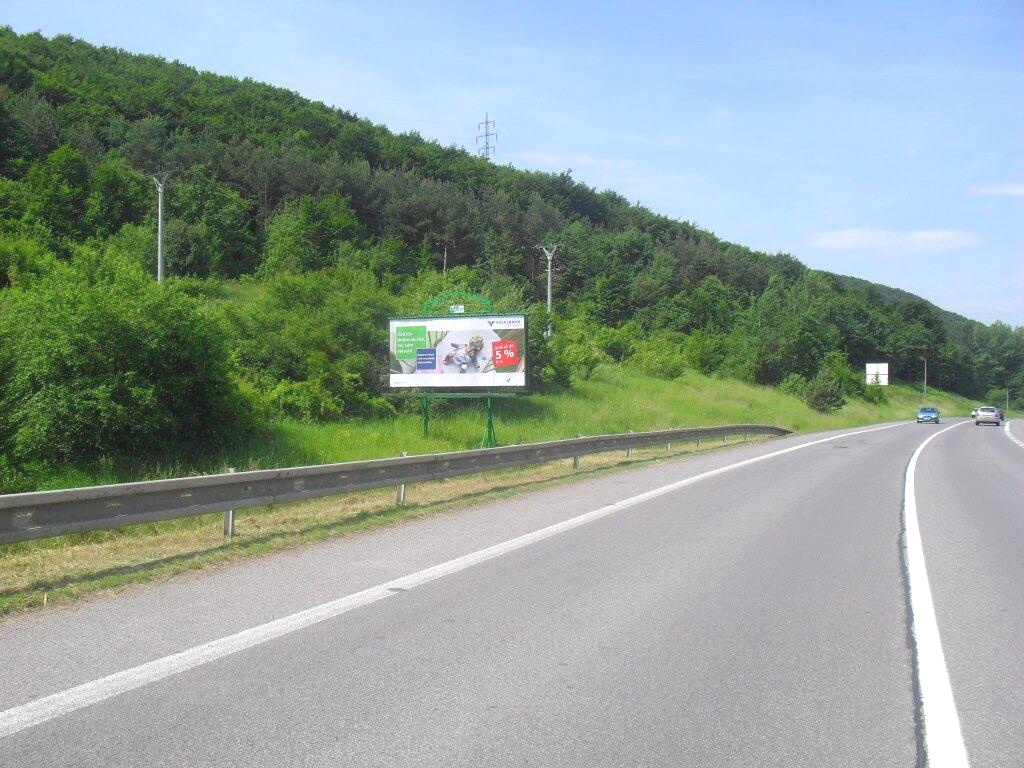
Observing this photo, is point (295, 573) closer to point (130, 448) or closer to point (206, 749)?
point (206, 749)

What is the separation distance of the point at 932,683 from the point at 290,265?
6093 cm

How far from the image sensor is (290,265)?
6253cm

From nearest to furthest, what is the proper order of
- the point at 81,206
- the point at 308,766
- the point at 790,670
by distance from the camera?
the point at 308,766 < the point at 790,670 < the point at 81,206

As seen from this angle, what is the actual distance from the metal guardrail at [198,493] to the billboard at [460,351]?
25.9 ft

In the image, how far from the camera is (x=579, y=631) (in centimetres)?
650

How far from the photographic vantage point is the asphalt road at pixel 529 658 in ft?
14.5

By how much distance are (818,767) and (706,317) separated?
102104 mm

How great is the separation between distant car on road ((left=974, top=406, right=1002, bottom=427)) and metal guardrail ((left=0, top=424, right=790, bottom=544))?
58.5 m

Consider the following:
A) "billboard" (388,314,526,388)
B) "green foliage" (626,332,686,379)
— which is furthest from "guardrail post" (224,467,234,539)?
"green foliage" (626,332,686,379)

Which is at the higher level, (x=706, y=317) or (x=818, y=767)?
(x=706, y=317)

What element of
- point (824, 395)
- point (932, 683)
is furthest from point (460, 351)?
point (824, 395)

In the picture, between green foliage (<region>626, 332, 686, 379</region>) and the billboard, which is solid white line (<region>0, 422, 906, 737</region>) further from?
green foliage (<region>626, 332, 686, 379</region>)

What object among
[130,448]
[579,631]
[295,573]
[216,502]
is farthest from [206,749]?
[130,448]

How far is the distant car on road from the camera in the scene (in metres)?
63.8
